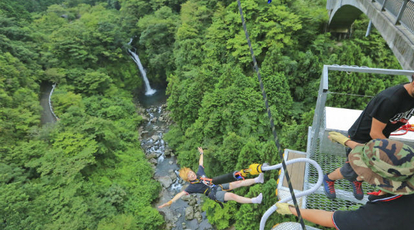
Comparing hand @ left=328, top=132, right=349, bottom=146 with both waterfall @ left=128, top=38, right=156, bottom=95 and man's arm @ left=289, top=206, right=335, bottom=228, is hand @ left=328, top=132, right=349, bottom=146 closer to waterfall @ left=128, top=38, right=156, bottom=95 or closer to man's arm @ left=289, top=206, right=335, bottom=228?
man's arm @ left=289, top=206, right=335, bottom=228

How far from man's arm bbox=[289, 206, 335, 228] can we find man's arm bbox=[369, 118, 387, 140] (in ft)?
4.17

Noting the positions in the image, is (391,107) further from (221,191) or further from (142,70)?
(142,70)

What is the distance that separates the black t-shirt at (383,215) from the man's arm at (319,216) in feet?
0.42

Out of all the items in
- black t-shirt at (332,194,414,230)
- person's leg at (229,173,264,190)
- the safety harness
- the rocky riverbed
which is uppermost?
black t-shirt at (332,194,414,230)

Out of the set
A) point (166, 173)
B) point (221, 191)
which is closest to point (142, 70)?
point (166, 173)

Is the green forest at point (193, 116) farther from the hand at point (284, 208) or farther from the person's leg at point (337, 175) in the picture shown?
the hand at point (284, 208)

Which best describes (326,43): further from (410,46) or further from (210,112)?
(410,46)

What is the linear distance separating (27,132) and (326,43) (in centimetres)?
1991

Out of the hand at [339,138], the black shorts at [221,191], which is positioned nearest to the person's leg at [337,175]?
the hand at [339,138]

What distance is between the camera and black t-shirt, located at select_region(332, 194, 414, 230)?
1.91 metres

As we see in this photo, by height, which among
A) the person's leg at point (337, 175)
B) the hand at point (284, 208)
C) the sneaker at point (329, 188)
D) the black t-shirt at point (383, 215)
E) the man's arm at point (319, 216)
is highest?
the black t-shirt at point (383, 215)

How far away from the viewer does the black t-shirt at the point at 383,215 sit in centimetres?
191

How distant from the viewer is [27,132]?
1495cm

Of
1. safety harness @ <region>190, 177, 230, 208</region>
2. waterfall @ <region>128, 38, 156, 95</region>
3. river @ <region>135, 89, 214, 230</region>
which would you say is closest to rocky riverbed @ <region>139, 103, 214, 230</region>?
river @ <region>135, 89, 214, 230</region>
